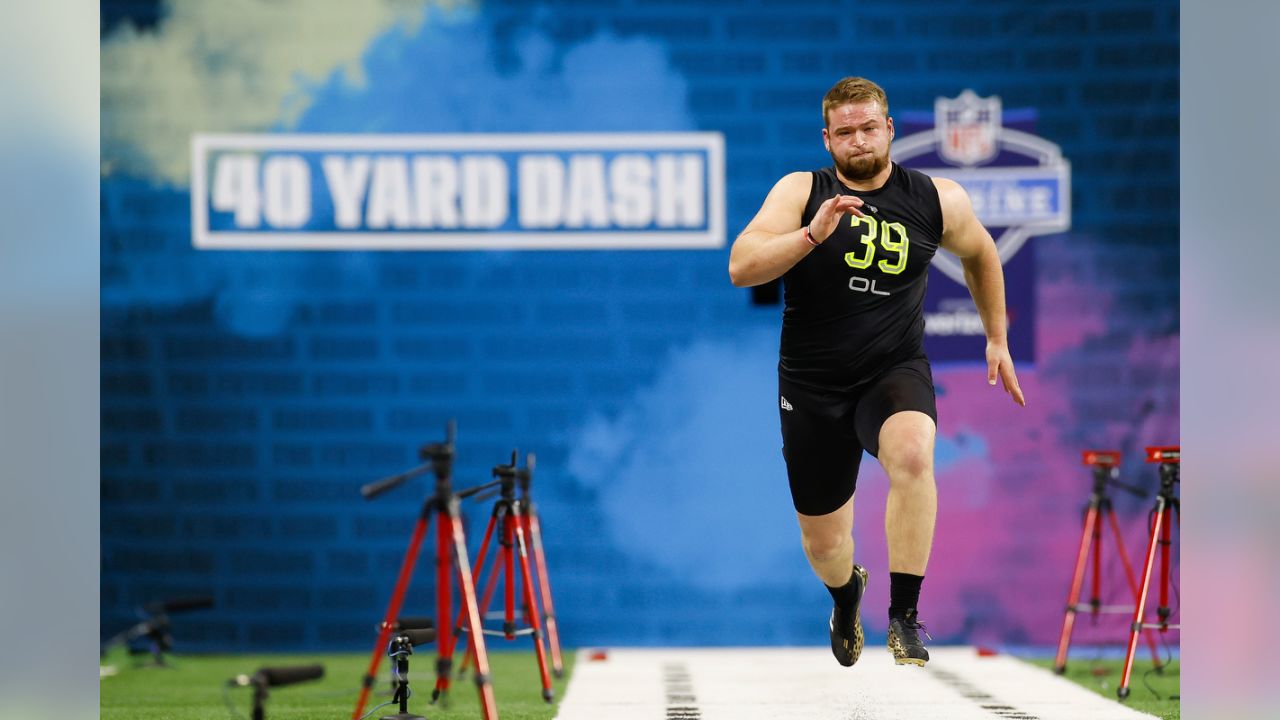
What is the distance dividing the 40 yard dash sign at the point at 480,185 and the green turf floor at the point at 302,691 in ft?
7.02

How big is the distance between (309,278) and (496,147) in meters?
1.19

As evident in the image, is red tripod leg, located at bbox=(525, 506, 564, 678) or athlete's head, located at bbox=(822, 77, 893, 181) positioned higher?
athlete's head, located at bbox=(822, 77, 893, 181)

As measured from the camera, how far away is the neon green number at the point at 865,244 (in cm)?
396

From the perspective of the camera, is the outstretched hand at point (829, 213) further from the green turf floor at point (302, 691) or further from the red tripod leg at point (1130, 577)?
the red tripod leg at point (1130, 577)

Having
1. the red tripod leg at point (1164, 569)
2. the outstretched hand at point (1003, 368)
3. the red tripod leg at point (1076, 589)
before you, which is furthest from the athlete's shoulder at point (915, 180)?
the red tripod leg at point (1076, 589)

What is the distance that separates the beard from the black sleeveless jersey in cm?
5

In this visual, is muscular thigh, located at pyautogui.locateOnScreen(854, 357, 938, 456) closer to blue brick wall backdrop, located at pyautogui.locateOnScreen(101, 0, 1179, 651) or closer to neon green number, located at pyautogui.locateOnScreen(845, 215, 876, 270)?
neon green number, located at pyautogui.locateOnScreen(845, 215, 876, 270)

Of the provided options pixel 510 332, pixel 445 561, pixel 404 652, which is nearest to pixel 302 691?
pixel 404 652

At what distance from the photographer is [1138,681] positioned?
5703 millimetres

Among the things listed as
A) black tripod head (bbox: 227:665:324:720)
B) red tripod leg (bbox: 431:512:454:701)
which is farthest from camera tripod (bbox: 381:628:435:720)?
black tripod head (bbox: 227:665:324:720)

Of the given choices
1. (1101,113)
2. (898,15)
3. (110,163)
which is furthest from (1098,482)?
(110,163)

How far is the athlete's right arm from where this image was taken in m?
3.49
